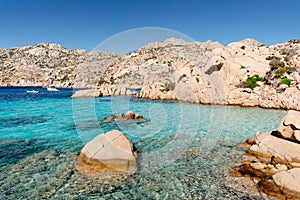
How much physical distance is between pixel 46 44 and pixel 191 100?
106410 mm

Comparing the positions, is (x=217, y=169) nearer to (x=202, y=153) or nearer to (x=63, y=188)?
(x=202, y=153)

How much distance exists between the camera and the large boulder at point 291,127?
8.45 metres

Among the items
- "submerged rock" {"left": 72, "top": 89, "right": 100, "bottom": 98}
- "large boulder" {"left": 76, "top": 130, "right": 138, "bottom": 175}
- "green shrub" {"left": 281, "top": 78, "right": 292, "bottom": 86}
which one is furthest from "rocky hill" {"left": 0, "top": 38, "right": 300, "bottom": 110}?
"large boulder" {"left": 76, "top": 130, "right": 138, "bottom": 175}

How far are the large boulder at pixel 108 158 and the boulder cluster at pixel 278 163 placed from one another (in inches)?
145

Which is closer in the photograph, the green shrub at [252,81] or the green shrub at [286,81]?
the green shrub at [286,81]

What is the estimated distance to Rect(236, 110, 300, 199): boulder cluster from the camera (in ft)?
19.1

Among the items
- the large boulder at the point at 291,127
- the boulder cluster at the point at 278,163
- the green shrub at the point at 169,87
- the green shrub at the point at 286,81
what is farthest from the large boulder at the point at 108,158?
the green shrub at the point at 169,87

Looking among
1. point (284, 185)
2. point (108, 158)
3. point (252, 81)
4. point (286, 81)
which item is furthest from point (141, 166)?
point (252, 81)

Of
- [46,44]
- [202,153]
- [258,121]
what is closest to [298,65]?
[258,121]

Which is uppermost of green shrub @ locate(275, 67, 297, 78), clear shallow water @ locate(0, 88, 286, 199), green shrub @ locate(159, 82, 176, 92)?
green shrub @ locate(275, 67, 297, 78)

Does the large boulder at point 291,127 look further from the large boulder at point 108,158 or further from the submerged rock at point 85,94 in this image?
the submerged rock at point 85,94

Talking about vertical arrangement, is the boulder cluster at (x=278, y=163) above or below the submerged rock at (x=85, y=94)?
below

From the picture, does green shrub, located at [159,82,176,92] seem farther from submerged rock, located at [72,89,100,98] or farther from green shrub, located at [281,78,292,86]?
green shrub, located at [281,78,292,86]

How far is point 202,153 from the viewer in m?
9.38
